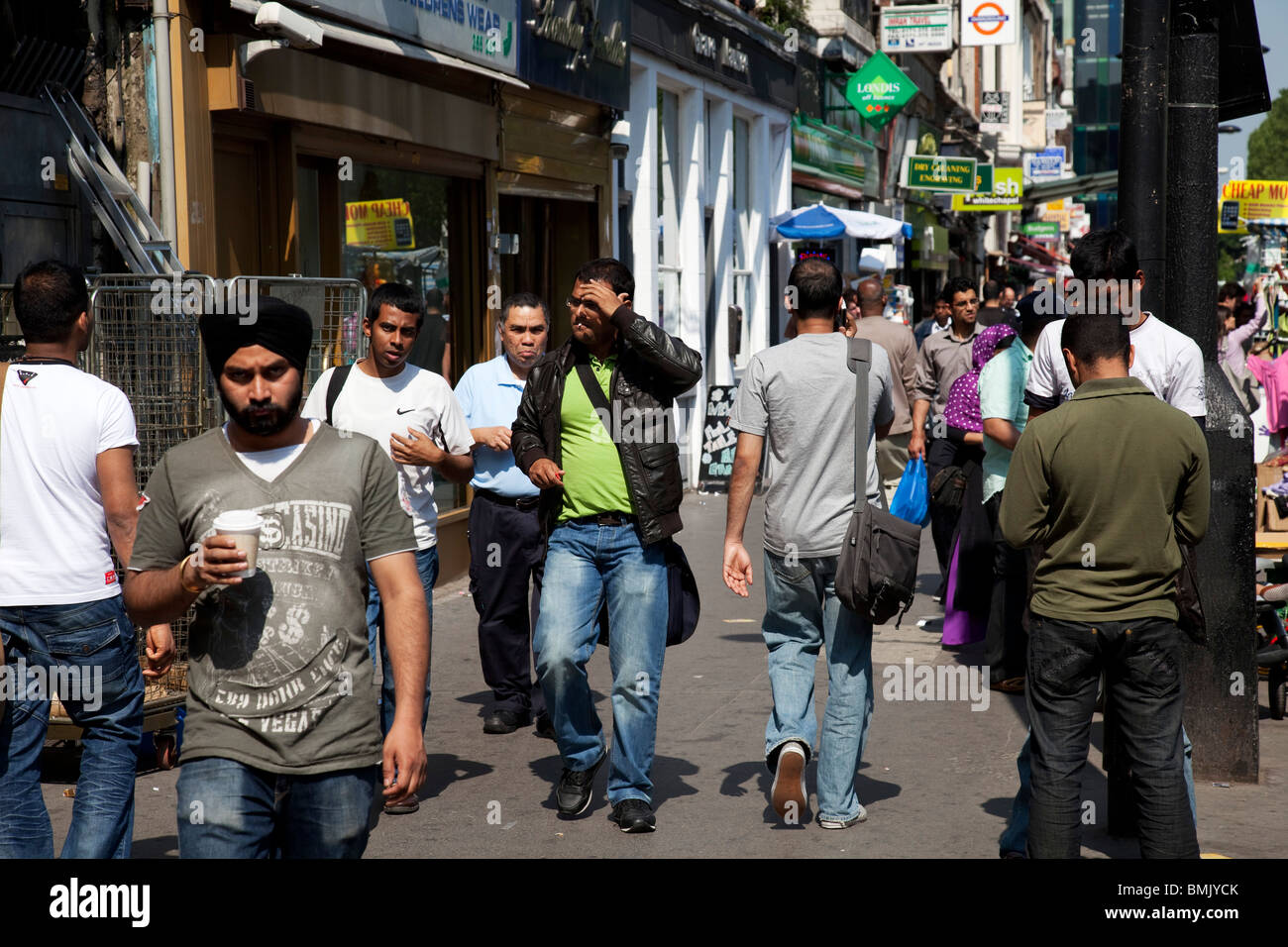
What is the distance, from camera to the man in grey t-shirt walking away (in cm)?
551

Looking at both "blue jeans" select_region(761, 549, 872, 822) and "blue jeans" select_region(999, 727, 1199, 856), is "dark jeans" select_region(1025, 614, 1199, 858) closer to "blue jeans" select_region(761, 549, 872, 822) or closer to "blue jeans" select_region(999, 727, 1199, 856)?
"blue jeans" select_region(999, 727, 1199, 856)

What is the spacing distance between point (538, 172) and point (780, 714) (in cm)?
815

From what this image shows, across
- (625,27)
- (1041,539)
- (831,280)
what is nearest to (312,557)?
(1041,539)

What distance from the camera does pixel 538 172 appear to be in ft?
42.2

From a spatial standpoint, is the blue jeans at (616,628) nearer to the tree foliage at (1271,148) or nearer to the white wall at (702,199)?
the white wall at (702,199)

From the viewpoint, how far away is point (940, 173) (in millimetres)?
25500

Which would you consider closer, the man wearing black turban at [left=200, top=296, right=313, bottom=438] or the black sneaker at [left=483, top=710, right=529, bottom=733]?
the man wearing black turban at [left=200, top=296, right=313, bottom=438]

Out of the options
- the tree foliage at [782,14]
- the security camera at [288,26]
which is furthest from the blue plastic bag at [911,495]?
the tree foliage at [782,14]

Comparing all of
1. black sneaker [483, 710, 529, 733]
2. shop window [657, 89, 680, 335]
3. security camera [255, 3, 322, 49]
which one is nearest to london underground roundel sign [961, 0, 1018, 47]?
shop window [657, 89, 680, 335]

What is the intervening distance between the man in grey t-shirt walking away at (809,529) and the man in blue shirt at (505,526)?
5.11ft

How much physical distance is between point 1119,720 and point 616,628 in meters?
1.88

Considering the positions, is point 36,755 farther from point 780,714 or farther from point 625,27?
point 625,27

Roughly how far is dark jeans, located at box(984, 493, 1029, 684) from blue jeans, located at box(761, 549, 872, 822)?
2.39m

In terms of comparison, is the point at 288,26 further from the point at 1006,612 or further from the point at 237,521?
the point at 237,521
